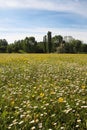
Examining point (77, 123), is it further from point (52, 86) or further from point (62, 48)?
point (62, 48)

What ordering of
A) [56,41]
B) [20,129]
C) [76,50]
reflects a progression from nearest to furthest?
[20,129] < [76,50] < [56,41]

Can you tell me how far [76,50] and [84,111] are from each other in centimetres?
10434

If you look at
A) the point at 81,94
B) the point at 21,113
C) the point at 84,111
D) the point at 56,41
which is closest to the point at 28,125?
the point at 21,113

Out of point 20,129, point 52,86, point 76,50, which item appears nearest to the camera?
point 20,129

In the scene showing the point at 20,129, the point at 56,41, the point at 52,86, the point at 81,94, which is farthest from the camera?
the point at 56,41

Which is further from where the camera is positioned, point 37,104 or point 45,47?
point 45,47

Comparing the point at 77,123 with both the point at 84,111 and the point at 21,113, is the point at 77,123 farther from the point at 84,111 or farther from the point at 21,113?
the point at 21,113

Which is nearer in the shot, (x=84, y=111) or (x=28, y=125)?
(x=28, y=125)

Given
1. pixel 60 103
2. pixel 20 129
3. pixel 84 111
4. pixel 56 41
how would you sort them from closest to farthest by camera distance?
1. pixel 20 129
2. pixel 84 111
3. pixel 60 103
4. pixel 56 41

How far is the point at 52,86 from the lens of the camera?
9.45 meters

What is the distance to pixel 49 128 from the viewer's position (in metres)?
5.73

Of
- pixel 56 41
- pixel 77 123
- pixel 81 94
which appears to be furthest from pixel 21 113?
pixel 56 41

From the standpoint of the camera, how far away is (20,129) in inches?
223

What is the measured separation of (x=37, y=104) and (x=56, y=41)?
11561cm
